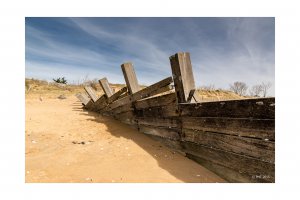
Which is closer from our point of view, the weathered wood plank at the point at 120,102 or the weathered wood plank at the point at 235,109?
the weathered wood plank at the point at 235,109

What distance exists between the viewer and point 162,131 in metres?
5.06

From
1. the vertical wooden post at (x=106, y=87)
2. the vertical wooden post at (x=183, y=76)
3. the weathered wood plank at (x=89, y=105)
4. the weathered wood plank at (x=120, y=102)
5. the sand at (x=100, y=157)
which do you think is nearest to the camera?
the sand at (x=100, y=157)

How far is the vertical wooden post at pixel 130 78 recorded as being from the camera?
6.06m

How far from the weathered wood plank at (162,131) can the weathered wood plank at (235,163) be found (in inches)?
16.5

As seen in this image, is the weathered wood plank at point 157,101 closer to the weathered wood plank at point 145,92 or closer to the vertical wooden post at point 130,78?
the weathered wood plank at point 145,92

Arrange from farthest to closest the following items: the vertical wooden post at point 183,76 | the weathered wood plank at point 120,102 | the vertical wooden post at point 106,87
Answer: the vertical wooden post at point 106,87 → the weathered wood plank at point 120,102 → the vertical wooden post at point 183,76

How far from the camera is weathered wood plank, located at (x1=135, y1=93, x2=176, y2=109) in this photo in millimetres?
4685

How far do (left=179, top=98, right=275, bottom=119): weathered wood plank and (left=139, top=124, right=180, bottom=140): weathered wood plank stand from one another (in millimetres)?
492

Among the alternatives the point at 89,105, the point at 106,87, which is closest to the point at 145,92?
the point at 106,87

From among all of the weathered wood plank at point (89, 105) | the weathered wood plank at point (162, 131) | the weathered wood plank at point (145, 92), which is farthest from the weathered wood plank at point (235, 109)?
the weathered wood plank at point (89, 105)

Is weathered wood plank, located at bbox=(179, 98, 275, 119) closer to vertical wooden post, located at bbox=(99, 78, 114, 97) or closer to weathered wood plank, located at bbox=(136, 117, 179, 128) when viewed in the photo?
weathered wood plank, located at bbox=(136, 117, 179, 128)

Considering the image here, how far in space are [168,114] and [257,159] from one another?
6.54 feet
